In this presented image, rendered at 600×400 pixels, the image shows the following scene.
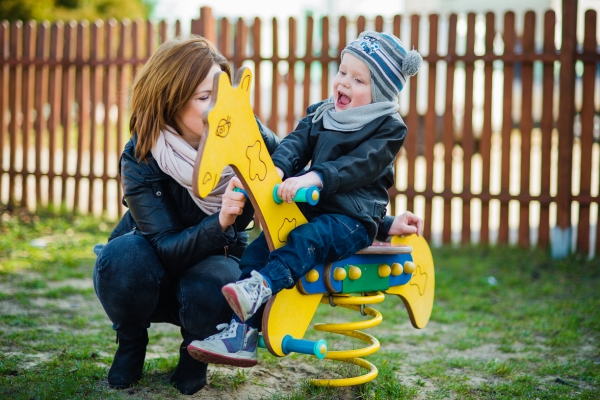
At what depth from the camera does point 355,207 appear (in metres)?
2.85

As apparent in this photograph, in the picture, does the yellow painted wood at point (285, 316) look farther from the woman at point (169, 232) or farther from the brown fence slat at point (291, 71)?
the brown fence slat at point (291, 71)

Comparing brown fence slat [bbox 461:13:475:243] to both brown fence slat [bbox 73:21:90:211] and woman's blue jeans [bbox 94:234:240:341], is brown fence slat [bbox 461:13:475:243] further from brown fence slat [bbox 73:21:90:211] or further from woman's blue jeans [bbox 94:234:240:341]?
brown fence slat [bbox 73:21:90:211]

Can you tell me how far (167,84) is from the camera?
9.78ft

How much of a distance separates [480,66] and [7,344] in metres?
5.30

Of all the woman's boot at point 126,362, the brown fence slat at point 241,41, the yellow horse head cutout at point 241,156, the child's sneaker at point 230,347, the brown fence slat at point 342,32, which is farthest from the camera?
the brown fence slat at point 241,41

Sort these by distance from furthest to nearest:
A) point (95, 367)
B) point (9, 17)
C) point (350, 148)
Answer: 1. point (9, 17)
2. point (95, 367)
3. point (350, 148)

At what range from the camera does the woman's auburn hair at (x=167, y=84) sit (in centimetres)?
298

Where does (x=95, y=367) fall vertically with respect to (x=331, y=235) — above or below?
below

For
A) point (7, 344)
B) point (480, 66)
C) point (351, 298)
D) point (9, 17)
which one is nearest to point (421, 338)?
point (351, 298)

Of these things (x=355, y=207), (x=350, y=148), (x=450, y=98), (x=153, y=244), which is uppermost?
(x=450, y=98)

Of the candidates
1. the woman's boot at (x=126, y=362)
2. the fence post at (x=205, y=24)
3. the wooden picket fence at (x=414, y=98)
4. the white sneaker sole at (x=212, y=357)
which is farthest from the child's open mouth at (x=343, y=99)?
the fence post at (x=205, y=24)

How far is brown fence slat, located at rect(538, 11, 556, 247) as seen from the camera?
6.66m

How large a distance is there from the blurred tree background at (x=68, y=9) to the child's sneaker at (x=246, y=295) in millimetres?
15878

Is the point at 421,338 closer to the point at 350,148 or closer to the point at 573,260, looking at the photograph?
the point at 350,148
